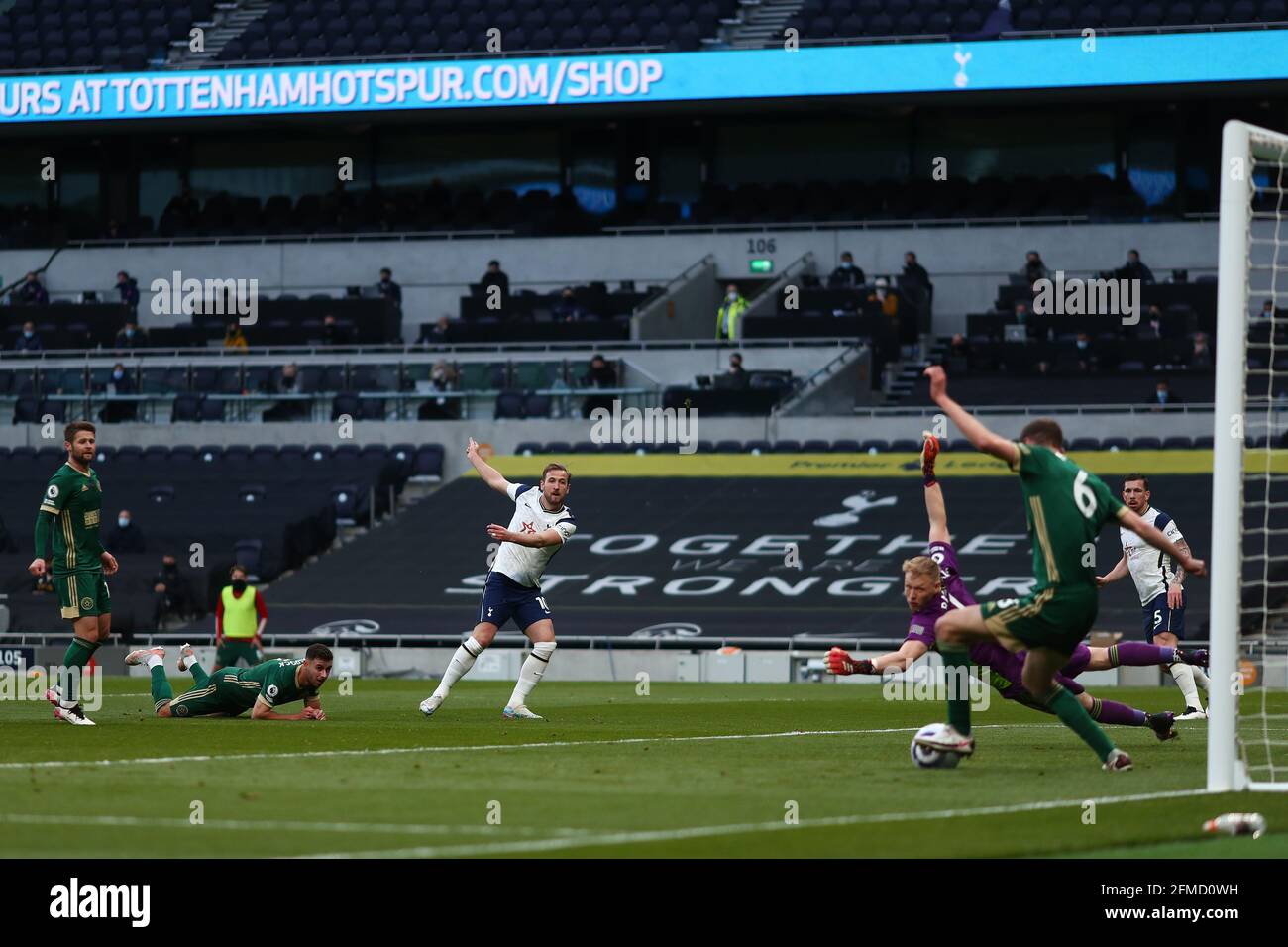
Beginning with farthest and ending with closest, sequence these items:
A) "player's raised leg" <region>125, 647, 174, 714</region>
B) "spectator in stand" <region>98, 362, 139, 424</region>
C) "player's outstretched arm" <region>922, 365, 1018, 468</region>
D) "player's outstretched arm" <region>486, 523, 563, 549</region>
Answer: "spectator in stand" <region>98, 362, 139, 424</region> < "player's raised leg" <region>125, 647, 174, 714</region> < "player's outstretched arm" <region>486, 523, 563, 549</region> < "player's outstretched arm" <region>922, 365, 1018, 468</region>

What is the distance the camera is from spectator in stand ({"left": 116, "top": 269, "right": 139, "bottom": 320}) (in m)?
46.7

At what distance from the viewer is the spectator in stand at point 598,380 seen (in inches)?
1576

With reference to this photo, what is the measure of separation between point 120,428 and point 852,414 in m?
15.8

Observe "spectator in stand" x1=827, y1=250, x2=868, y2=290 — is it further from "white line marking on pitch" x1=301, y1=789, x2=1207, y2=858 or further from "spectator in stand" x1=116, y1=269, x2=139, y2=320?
"white line marking on pitch" x1=301, y1=789, x2=1207, y2=858

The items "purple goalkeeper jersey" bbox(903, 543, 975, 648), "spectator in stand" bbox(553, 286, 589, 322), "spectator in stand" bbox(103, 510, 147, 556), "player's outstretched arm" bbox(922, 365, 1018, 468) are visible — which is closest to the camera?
"player's outstretched arm" bbox(922, 365, 1018, 468)

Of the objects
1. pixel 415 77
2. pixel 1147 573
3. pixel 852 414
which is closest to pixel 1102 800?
pixel 1147 573

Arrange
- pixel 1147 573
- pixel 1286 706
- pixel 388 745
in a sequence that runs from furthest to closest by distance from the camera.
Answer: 1. pixel 1286 706
2. pixel 1147 573
3. pixel 388 745

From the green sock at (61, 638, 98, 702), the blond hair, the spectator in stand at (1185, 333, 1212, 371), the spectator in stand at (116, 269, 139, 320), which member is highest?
the spectator in stand at (116, 269, 139, 320)

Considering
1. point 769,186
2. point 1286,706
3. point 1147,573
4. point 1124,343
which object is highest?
point 769,186

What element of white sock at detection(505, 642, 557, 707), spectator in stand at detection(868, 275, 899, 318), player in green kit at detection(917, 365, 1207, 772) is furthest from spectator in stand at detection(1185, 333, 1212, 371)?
player in green kit at detection(917, 365, 1207, 772)

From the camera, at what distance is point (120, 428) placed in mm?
42438

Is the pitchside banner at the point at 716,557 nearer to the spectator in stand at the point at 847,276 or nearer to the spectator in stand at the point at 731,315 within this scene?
the spectator in stand at the point at 731,315

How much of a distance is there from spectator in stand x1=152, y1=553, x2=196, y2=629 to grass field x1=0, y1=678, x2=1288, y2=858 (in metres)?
16.9

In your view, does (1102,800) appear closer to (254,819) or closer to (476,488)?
(254,819)
